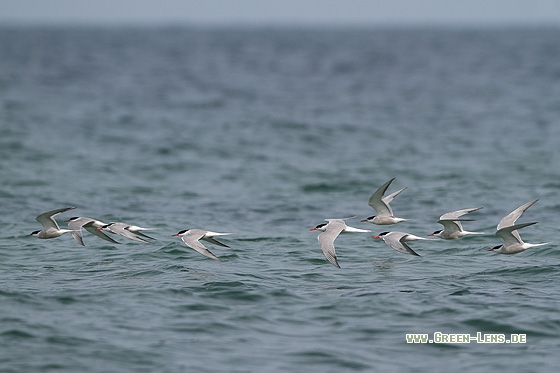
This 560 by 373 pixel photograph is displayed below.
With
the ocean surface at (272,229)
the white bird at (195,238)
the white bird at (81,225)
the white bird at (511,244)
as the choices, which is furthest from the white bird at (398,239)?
the white bird at (81,225)

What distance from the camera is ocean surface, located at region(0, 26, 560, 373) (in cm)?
1217

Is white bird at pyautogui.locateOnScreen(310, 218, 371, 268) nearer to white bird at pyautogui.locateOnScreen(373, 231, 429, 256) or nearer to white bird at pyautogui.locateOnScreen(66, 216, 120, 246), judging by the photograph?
white bird at pyautogui.locateOnScreen(373, 231, 429, 256)

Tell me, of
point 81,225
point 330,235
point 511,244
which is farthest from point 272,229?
point 511,244

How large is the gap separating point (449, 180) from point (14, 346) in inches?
668

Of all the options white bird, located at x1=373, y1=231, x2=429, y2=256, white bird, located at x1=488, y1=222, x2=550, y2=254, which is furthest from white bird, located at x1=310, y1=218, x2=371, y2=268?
white bird, located at x1=488, y1=222, x2=550, y2=254

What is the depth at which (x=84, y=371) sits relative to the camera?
11367 mm

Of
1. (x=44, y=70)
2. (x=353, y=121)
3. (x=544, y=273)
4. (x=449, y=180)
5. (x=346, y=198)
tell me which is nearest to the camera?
(x=544, y=273)

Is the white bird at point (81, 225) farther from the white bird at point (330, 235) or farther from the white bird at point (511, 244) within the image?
the white bird at point (511, 244)

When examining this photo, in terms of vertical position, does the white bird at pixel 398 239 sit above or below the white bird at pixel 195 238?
below

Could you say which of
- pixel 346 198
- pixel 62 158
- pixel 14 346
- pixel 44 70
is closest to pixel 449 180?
pixel 346 198

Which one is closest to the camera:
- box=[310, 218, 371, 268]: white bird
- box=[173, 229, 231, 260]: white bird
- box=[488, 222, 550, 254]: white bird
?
box=[310, 218, 371, 268]: white bird

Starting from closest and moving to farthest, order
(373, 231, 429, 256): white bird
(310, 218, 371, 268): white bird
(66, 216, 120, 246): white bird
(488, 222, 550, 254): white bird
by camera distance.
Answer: (310, 218, 371, 268): white bird, (488, 222, 550, 254): white bird, (373, 231, 429, 256): white bird, (66, 216, 120, 246): white bird

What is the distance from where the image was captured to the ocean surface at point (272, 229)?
12.2 metres

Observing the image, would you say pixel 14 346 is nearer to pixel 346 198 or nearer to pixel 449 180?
pixel 346 198
